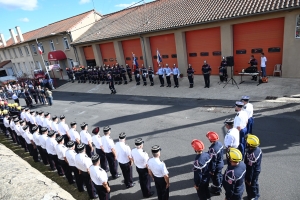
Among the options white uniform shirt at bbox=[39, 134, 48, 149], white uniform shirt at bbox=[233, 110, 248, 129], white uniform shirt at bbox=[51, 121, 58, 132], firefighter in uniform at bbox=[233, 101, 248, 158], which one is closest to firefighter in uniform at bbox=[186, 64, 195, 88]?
firefighter in uniform at bbox=[233, 101, 248, 158]

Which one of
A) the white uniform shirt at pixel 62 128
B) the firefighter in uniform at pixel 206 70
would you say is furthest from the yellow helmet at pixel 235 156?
the firefighter in uniform at pixel 206 70

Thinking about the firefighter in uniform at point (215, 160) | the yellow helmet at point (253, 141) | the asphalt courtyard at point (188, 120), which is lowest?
the asphalt courtyard at point (188, 120)

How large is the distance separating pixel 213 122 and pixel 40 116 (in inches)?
305

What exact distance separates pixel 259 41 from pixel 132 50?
11.9 meters

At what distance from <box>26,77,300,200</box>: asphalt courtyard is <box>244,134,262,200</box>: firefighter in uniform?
1.53 ft

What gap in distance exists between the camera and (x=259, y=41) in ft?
46.2

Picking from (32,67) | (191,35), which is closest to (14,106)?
(191,35)

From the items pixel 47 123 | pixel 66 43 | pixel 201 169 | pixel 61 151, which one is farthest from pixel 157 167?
pixel 66 43

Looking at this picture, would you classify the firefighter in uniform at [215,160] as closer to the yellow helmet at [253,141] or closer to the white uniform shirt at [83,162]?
the yellow helmet at [253,141]

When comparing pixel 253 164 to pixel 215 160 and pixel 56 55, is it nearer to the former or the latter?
pixel 215 160

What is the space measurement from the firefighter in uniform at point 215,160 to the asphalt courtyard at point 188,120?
23cm

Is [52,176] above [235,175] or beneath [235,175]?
beneath

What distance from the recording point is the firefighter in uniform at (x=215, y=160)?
16.6 feet

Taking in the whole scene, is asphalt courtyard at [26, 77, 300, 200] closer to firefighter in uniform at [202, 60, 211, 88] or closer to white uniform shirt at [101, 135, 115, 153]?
firefighter in uniform at [202, 60, 211, 88]
